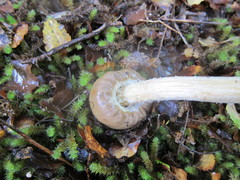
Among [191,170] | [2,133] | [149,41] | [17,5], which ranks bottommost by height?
[191,170]

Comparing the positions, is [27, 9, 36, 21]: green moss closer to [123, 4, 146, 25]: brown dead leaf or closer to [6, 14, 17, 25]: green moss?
[6, 14, 17, 25]: green moss

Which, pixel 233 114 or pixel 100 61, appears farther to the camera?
pixel 100 61

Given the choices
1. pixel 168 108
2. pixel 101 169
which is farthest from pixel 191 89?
pixel 101 169

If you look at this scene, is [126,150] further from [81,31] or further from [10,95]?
[81,31]

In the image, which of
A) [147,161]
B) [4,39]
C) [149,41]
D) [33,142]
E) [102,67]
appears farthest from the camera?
[149,41]

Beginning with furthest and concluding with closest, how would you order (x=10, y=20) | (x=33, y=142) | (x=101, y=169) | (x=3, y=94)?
(x=10, y=20) → (x=3, y=94) → (x=101, y=169) → (x=33, y=142)

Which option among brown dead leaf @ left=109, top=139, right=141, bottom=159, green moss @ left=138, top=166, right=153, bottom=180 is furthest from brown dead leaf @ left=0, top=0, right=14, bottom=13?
green moss @ left=138, top=166, right=153, bottom=180
